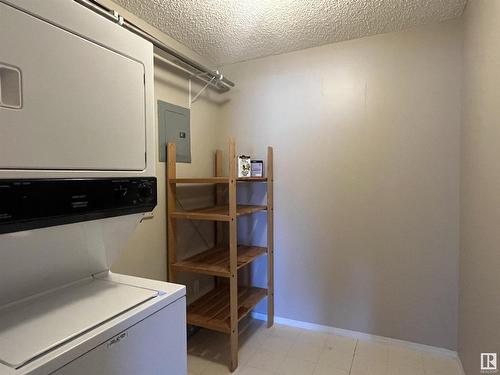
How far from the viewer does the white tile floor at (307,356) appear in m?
1.77

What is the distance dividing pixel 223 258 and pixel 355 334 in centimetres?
115

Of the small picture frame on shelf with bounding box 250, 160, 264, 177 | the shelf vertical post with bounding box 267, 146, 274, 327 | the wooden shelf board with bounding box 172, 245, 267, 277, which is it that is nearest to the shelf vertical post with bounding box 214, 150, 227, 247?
the wooden shelf board with bounding box 172, 245, 267, 277

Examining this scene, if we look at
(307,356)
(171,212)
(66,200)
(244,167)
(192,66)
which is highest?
(192,66)

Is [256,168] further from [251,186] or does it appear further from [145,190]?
[145,190]

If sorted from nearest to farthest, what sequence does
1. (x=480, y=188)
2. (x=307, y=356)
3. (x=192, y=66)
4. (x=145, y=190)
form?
(x=145, y=190) < (x=480, y=188) < (x=307, y=356) < (x=192, y=66)

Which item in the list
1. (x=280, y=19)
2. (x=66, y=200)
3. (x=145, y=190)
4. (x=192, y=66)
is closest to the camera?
(x=66, y=200)

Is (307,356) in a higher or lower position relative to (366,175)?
lower

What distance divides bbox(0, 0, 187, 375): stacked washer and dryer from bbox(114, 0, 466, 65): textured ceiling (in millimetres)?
862

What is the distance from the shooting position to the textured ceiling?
1621 mm

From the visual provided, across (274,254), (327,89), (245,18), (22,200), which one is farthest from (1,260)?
(327,89)

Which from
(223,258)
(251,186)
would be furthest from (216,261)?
(251,186)

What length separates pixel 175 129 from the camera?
2.05m

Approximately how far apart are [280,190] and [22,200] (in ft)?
6.02

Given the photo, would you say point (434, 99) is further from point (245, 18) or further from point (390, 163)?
point (245, 18)
